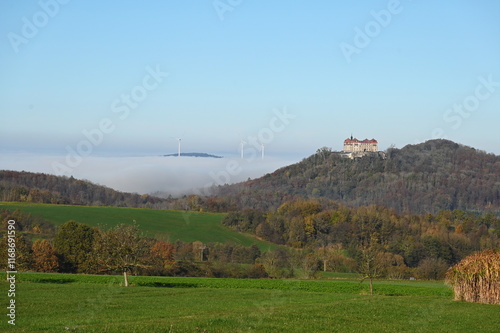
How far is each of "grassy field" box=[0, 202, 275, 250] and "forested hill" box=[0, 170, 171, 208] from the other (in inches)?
676

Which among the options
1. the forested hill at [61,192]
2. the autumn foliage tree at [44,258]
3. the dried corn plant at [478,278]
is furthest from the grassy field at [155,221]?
the dried corn plant at [478,278]

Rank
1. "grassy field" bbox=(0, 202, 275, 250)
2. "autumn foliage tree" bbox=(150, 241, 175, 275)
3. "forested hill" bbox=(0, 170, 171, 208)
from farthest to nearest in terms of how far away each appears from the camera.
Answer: "forested hill" bbox=(0, 170, 171, 208) → "grassy field" bbox=(0, 202, 275, 250) → "autumn foliage tree" bbox=(150, 241, 175, 275)

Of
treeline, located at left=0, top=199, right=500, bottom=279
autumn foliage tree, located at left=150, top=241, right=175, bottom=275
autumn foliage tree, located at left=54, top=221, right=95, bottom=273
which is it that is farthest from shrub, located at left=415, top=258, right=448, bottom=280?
autumn foliage tree, located at left=54, top=221, right=95, bottom=273

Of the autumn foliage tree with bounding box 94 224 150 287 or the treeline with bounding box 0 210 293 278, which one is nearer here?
the autumn foliage tree with bounding box 94 224 150 287

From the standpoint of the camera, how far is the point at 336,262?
8712cm

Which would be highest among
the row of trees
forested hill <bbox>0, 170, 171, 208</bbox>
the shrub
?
forested hill <bbox>0, 170, 171, 208</bbox>

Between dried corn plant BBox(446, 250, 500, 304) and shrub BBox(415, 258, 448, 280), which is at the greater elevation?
dried corn plant BBox(446, 250, 500, 304)

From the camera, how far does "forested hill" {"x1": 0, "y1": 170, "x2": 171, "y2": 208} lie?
130500mm

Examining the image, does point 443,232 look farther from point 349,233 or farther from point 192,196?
point 192,196

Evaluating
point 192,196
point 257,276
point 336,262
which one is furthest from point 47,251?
point 192,196

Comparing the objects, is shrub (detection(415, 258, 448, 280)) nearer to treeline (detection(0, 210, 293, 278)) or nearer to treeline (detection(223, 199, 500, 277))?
treeline (detection(223, 199, 500, 277))

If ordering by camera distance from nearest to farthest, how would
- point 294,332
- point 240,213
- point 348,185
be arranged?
point 294,332 → point 240,213 → point 348,185

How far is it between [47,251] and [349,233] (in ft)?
208

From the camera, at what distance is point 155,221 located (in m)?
115
